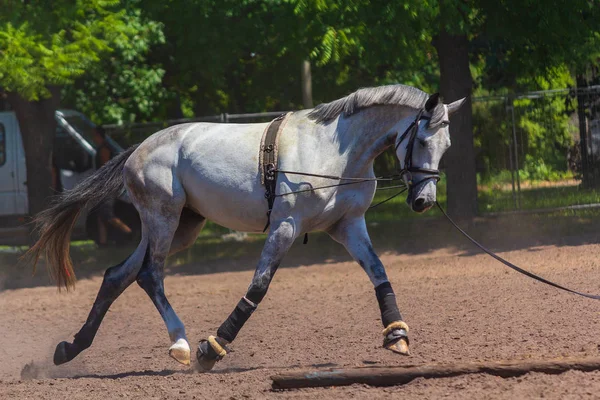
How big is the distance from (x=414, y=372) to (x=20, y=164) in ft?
41.4

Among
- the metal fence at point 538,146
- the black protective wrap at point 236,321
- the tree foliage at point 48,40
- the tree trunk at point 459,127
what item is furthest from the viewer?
the metal fence at point 538,146

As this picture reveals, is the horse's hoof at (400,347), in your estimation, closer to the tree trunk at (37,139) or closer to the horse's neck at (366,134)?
the horse's neck at (366,134)

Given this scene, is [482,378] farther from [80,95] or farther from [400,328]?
[80,95]

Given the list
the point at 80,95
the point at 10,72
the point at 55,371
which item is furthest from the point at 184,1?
the point at 55,371

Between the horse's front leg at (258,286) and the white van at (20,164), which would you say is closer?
the horse's front leg at (258,286)

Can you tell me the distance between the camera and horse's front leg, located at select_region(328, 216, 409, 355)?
6.47 metres

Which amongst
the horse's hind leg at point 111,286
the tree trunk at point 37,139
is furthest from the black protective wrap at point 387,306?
the tree trunk at point 37,139

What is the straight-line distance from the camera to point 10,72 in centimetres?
1284

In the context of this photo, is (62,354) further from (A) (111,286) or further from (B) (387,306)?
(B) (387,306)

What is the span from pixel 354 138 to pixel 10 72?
756 cm

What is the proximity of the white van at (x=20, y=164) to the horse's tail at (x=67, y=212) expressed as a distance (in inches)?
349

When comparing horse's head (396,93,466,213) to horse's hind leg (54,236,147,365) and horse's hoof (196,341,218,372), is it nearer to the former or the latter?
horse's hoof (196,341,218,372)

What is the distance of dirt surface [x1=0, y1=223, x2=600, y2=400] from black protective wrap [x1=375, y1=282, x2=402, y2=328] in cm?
33

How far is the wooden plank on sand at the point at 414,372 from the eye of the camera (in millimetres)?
5578
